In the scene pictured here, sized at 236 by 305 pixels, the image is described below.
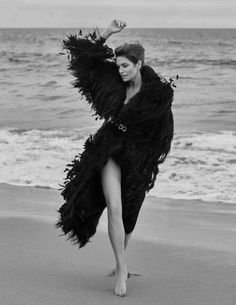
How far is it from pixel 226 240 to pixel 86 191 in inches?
64.4

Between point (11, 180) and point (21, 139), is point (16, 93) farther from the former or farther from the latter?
point (11, 180)

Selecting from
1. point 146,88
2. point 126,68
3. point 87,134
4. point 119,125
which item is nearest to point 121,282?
point 119,125

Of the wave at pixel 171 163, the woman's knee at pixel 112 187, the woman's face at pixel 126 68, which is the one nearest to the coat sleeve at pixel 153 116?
the woman's face at pixel 126 68

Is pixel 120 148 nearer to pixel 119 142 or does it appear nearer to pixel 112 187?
pixel 119 142

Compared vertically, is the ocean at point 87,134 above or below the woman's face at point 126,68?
below

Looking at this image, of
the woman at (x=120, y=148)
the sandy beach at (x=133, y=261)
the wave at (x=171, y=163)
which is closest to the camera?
the sandy beach at (x=133, y=261)

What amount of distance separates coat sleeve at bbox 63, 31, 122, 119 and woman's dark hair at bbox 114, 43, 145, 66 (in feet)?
0.63

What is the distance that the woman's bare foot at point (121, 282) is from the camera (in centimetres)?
358

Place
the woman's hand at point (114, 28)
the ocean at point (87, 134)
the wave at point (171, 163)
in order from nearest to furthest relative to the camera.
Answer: the woman's hand at point (114, 28) → the wave at point (171, 163) → the ocean at point (87, 134)

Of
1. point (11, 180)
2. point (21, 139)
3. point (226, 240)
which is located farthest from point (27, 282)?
point (21, 139)

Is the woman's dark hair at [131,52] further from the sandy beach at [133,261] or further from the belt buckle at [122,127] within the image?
the sandy beach at [133,261]

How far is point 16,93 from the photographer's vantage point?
68.5 ft

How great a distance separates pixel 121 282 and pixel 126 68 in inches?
48.6
